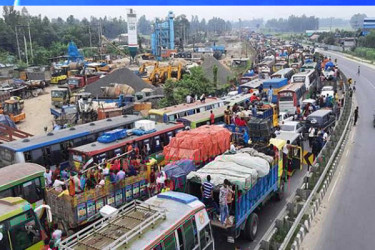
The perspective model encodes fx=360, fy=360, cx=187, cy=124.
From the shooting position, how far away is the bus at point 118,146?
1445 centimetres

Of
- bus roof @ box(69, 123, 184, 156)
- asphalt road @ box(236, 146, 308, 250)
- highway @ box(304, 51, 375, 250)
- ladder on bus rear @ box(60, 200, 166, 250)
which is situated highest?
ladder on bus rear @ box(60, 200, 166, 250)

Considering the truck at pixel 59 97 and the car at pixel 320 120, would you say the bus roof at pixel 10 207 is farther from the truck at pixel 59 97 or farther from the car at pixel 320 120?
the truck at pixel 59 97

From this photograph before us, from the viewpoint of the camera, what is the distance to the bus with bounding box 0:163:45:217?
37.7 ft

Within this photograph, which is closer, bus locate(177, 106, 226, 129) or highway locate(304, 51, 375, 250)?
highway locate(304, 51, 375, 250)

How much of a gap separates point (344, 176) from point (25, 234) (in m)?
12.9

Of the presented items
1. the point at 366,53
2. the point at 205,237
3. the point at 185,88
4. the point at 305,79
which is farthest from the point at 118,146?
the point at 366,53

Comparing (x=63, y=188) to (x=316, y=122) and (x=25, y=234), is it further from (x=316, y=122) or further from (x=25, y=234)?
(x=316, y=122)

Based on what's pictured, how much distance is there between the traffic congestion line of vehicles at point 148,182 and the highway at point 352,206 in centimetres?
191

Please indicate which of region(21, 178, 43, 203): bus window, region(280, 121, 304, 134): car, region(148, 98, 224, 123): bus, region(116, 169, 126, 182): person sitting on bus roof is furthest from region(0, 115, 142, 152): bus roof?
region(280, 121, 304, 134): car

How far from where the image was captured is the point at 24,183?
11930mm

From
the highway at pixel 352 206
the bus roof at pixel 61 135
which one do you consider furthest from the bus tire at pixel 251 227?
the bus roof at pixel 61 135

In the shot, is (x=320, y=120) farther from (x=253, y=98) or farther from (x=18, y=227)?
(x=18, y=227)

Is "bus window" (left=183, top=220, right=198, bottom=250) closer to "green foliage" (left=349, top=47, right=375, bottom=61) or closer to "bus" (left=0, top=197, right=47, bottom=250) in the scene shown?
"bus" (left=0, top=197, right=47, bottom=250)

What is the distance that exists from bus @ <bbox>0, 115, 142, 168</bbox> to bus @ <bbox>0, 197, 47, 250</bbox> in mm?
6326
